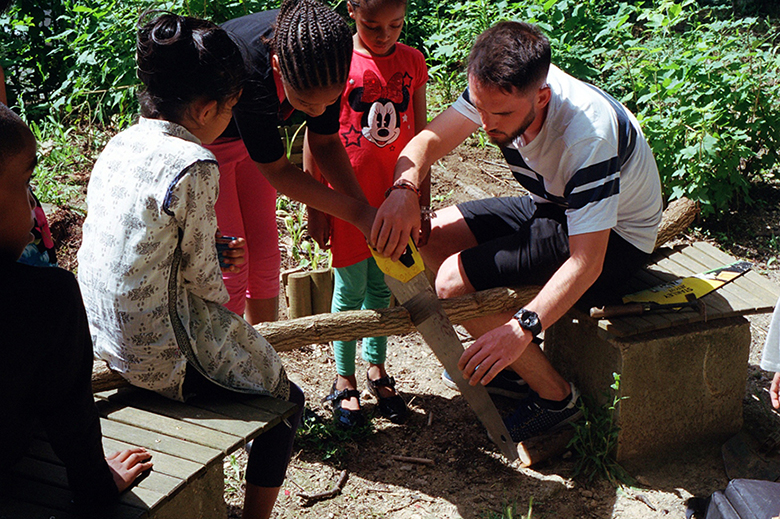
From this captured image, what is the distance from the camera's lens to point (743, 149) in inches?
172

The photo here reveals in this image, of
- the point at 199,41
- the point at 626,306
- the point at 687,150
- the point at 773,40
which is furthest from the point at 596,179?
the point at 773,40

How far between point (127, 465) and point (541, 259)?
1801mm

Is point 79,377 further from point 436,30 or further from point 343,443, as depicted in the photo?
point 436,30

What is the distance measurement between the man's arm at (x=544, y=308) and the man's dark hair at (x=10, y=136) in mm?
1615

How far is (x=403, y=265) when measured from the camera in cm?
264

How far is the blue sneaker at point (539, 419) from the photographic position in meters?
3.04

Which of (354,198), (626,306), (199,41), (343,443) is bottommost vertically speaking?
(343,443)

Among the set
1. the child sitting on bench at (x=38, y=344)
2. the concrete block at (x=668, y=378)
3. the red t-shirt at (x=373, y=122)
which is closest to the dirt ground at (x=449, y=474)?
the concrete block at (x=668, y=378)

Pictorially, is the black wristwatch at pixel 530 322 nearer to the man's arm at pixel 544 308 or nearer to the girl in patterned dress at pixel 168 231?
the man's arm at pixel 544 308

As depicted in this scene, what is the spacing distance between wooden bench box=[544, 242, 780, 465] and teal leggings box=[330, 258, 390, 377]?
87cm

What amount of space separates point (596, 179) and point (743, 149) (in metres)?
2.39

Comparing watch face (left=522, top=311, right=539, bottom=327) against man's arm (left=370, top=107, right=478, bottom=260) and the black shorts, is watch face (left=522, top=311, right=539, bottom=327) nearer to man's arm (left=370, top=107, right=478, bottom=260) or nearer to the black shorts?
the black shorts

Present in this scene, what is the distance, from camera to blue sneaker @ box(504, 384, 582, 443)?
304cm

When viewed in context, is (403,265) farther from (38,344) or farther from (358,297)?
(38,344)
